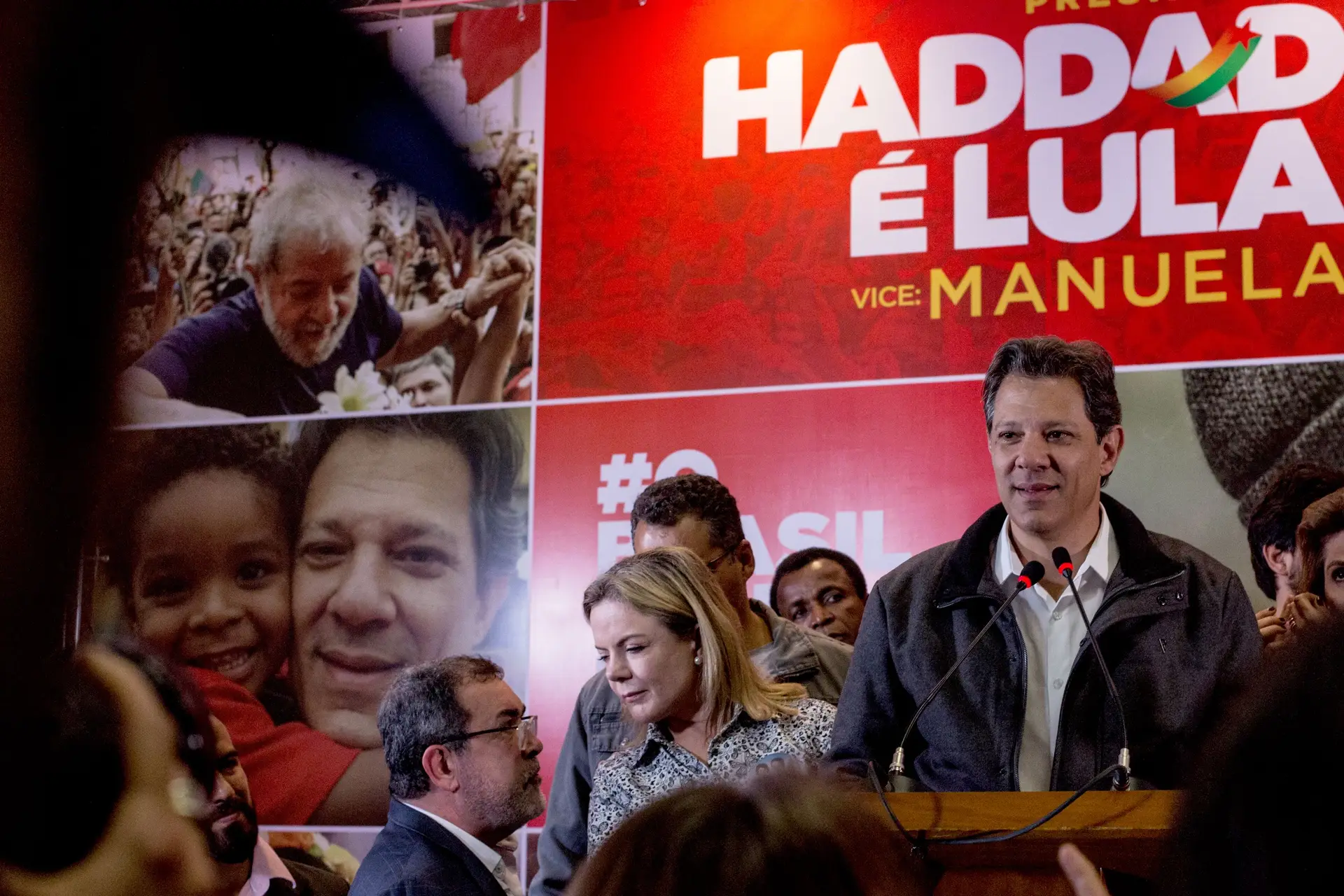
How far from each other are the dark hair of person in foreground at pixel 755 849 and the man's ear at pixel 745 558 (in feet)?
9.12

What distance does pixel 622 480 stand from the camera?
500cm

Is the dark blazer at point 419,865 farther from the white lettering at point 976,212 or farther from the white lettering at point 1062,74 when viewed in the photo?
the white lettering at point 1062,74

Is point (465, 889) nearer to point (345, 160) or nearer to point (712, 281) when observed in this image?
point (712, 281)

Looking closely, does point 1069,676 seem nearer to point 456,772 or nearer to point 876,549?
point 456,772

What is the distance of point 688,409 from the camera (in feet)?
16.4

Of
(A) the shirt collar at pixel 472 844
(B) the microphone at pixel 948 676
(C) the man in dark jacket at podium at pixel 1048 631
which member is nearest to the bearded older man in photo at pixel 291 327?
(A) the shirt collar at pixel 472 844

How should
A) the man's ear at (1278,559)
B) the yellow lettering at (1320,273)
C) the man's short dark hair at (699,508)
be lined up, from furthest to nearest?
the yellow lettering at (1320,273), the man's ear at (1278,559), the man's short dark hair at (699,508)

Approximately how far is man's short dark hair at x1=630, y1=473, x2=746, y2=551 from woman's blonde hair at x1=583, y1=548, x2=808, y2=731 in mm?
444

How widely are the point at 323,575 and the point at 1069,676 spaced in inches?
125

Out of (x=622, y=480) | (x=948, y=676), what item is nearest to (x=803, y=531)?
(x=622, y=480)

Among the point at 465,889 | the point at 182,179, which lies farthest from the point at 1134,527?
the point at 182,179

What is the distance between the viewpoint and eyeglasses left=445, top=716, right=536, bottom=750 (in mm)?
3199

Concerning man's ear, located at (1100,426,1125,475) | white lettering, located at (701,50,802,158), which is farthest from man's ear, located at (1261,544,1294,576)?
white lettering, located at (701,50,802,158)

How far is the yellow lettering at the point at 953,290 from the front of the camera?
4.74 metres
